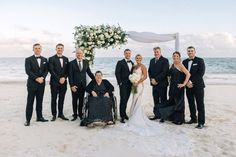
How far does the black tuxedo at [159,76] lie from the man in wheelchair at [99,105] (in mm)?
1039

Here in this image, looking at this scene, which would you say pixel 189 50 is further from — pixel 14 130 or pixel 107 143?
pixel 14 130

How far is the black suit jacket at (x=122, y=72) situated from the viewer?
7.23 meters

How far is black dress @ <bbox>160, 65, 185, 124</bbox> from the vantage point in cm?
706

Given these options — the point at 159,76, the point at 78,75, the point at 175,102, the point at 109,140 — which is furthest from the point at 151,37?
the point at 109,140

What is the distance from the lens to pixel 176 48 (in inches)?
329

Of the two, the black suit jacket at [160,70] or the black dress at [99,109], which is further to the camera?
the black suit jacket at [160,70]

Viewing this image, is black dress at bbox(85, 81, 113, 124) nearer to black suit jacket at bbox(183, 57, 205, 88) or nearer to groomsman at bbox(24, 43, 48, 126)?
groomsman at bbox(24, 43, 48, 126)

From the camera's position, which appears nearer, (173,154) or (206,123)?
(173,154)

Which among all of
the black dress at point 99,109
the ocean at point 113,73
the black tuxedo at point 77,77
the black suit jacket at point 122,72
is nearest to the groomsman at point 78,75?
the black tuxedo at point 77,77

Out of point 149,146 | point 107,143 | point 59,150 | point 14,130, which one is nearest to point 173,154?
point 149,146

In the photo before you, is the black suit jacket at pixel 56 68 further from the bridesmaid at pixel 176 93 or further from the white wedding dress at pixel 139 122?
the bridesmaid at pixel 176 93

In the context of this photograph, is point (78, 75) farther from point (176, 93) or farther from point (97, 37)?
point (176, 93)

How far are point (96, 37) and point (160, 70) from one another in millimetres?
1771

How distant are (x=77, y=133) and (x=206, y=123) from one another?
2972 millimetres
